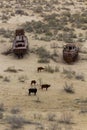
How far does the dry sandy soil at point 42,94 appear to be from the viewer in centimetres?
1291

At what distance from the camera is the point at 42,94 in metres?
16.3

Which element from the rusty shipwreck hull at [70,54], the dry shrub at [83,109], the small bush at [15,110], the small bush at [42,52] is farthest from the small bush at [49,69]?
the small bush at [15,110]

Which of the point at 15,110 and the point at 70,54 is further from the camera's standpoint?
the point at 70,54

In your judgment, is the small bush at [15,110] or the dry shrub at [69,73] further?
the dry shrub at [69,73]

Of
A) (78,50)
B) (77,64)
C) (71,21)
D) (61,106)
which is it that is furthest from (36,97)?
(71,21)

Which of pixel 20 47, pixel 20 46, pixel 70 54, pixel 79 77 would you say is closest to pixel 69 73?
pixel 79 77

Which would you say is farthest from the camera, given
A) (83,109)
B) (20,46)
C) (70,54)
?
(20,46)

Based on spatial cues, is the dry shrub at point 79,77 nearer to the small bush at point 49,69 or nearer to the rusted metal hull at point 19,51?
the small bush at point 49,69

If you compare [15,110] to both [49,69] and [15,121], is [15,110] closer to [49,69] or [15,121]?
[15,121]

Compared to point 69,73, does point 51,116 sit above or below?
above

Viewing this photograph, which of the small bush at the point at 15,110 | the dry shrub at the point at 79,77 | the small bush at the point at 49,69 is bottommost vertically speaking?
the dry shrub at the point at 79,77

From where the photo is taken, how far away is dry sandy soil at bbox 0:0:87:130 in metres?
12.9

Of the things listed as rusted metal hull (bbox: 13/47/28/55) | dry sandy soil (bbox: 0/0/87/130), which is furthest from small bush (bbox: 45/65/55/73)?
rusted metal hull (bbox: 13/47/28/55)

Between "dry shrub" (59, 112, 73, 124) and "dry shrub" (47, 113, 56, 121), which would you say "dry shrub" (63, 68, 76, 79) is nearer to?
"dry shrub" (59, 112, 73, 124)
